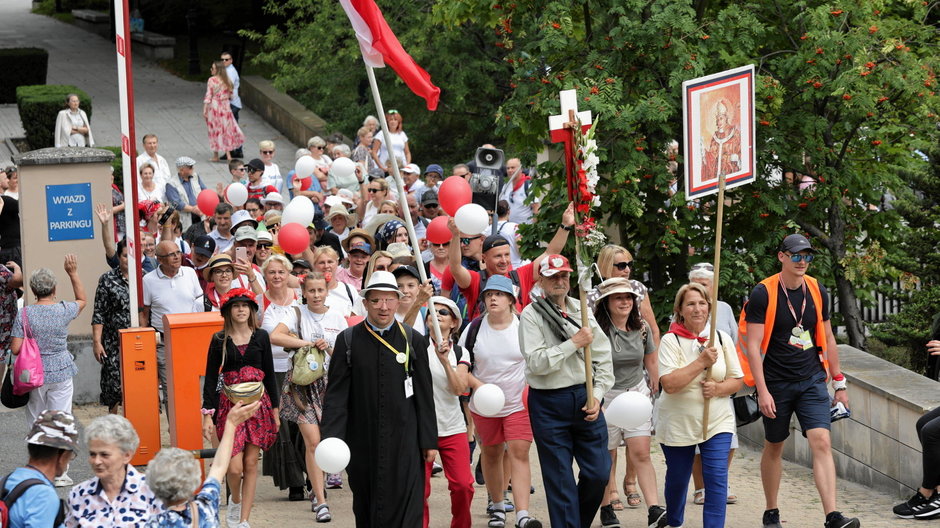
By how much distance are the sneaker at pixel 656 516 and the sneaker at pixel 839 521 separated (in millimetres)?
1079

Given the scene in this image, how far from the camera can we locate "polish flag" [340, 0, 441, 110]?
9.62 metres

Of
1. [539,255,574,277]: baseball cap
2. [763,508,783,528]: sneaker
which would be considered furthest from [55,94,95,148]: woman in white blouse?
[763,508,783,528]: sneaker

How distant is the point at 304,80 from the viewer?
24.5 meters

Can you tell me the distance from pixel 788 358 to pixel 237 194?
800 centimetres

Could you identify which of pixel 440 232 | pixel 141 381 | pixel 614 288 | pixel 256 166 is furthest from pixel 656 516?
pixel 256 166

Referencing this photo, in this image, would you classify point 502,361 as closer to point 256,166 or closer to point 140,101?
point 256,166

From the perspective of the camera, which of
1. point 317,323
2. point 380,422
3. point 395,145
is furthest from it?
point 395,145

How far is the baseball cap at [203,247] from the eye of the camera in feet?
41.4

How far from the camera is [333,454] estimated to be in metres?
7.77

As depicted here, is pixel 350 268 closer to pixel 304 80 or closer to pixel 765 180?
pixel 765 180

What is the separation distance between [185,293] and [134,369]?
1075 millimetres

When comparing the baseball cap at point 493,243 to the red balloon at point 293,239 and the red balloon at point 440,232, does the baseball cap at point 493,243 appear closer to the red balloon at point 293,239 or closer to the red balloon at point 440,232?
the red balloon at point 440,232

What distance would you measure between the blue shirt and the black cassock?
2525mm

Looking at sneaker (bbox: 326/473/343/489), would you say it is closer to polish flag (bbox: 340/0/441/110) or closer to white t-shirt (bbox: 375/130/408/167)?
polish flag (bbox: 340/0/441/110)
